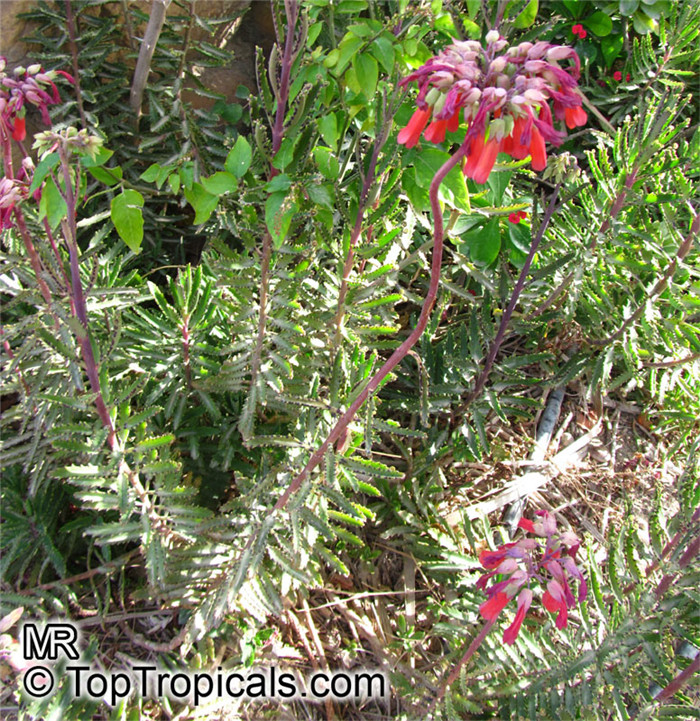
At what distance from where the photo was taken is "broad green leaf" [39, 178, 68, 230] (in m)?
1.28

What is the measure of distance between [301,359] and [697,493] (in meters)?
1.10

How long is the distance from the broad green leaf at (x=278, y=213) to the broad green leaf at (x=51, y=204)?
1.33 ft

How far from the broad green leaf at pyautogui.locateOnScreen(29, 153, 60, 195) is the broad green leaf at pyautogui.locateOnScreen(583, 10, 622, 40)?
2547 mm

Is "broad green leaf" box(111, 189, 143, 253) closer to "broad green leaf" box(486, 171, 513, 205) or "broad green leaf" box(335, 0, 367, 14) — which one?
"broad green leaf" box(335, 0, 367, 14)

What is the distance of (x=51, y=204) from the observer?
1294 millimetres

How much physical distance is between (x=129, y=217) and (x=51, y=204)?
15cm

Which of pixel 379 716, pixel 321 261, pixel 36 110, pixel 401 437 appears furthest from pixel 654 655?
pixel 36 110

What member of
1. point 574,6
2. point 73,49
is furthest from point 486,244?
point 73,49

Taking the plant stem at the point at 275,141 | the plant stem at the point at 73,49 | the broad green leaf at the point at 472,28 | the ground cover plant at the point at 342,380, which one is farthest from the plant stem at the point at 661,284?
the plant stem at the point at 73,49

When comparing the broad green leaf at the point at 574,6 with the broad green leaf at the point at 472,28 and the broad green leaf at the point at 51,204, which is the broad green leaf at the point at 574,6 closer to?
the broad green leaf at the point at 472,28

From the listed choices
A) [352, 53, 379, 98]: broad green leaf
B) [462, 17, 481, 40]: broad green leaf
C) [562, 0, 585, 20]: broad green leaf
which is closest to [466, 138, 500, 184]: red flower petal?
[352, 53, 379, 98]: broad green leaf

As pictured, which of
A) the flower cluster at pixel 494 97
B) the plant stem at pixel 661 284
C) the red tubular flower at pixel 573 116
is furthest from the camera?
the plant stem at pixel 661 284

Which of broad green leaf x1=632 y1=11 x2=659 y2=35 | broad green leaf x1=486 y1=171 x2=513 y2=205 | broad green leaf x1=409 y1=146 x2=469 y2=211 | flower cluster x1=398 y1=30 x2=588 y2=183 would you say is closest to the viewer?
flower cluster x1=398 y1=30 x2=588 y2=183

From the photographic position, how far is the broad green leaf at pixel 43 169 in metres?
1.25
